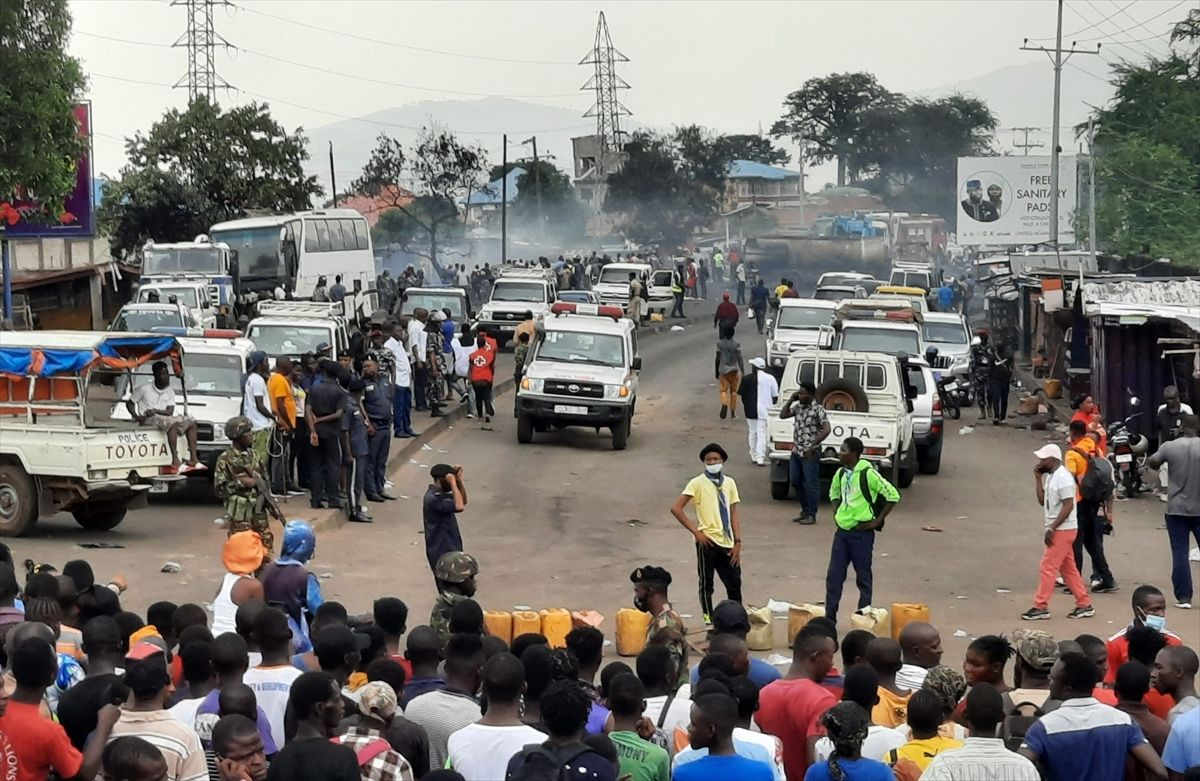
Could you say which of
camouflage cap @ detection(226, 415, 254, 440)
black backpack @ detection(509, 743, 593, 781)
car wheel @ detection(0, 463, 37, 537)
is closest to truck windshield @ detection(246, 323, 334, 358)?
car wheel @ detection(0, 463, 37, 537)

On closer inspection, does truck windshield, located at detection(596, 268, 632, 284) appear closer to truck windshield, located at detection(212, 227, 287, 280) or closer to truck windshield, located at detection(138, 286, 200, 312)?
truck windshield, located at detection(212, 227, 287, 280)

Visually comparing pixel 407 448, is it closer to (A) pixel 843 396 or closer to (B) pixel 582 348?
(B) pixel 582 348

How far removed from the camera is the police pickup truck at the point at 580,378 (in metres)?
26.3

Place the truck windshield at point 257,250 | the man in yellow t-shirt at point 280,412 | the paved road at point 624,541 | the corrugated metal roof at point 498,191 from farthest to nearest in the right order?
the corrugated metal roof at point 498,191 < the truck windshield at point 257,250 < the man in yellow t-shirt at point 280,412 < the paved road at point 624,541

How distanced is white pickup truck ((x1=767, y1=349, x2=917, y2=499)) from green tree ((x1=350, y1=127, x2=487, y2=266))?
51106mm

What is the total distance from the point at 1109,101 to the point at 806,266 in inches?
578

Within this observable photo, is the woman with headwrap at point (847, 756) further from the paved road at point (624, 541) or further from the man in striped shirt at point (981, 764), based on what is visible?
the paved road at point (624, 541)

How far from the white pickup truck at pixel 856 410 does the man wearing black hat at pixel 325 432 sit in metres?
5.61

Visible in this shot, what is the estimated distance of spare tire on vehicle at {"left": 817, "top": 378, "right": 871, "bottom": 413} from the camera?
21938 millimetres

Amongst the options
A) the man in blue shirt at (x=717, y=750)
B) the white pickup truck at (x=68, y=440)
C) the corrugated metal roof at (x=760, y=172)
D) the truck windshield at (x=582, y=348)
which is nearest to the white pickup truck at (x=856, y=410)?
the truck windshield at (x=582, y=348)

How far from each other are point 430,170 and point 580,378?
1973 inches

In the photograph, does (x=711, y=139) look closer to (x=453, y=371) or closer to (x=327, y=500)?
(x=453, y=371)


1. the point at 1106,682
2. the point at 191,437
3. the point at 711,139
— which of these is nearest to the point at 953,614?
the point at 1106,682

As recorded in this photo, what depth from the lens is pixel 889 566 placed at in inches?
711
